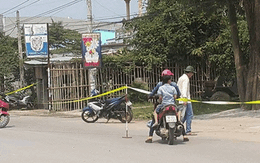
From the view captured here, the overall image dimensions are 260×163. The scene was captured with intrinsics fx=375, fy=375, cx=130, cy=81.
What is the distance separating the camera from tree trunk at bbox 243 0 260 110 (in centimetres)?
1364

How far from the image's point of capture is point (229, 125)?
1165 centimetres

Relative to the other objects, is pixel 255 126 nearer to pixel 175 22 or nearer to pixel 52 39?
pixel 175 22

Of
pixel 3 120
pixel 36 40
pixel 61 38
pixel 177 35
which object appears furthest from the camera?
pixel 61 38

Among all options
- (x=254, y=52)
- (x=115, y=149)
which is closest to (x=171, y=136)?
(x=115, y=149)

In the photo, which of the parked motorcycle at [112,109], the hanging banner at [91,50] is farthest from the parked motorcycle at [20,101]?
the parked motorcycle at [112,109]

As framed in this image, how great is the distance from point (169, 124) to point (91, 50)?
11.2m

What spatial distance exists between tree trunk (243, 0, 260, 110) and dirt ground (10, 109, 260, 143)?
0.73 meters

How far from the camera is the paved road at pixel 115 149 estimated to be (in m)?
6.86

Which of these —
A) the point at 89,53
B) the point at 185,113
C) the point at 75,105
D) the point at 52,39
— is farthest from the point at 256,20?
the point at 52,39

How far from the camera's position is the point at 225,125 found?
11.7 meters

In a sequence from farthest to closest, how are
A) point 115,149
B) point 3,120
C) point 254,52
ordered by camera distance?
point 254,52
point 3,120
point 115,149

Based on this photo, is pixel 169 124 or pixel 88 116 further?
pixel 88 116

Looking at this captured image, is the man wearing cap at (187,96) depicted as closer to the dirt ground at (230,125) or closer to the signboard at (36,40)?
the dirt ground at (230,125)

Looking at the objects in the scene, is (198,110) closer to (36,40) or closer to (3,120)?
(3,120)
